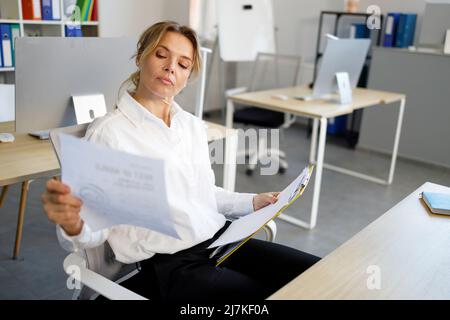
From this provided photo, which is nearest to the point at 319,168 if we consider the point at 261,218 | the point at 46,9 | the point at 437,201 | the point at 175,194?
the point at 437,201

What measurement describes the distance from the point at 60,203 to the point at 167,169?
334 millimetres

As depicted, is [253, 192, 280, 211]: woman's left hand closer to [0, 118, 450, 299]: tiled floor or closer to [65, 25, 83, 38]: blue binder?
[0, 118, 450, 299]: tiled floor

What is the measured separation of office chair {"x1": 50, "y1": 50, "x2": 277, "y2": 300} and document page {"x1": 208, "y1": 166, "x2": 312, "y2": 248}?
260mm

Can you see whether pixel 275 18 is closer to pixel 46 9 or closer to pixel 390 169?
pixel 390 169

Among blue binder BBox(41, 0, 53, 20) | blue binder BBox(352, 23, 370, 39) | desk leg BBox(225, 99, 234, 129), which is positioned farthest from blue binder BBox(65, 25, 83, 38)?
blue binder BBox(352, 23, 370, 39)

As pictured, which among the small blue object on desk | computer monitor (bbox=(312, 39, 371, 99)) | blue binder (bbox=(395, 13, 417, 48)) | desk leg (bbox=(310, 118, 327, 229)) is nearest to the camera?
the small blue object on desk

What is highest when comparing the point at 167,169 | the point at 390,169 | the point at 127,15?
the point at 127,15

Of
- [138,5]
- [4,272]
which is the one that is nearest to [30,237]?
[4,272]

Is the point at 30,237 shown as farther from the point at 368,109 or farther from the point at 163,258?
the point at 368,109

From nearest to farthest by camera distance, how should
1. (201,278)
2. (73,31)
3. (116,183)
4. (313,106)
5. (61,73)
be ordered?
(116,183) → (201,278) → (61,73) → (313,106) → (73,31)

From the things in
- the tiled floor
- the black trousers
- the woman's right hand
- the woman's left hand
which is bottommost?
the tiled floor

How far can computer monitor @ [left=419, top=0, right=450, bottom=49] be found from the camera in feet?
12.4

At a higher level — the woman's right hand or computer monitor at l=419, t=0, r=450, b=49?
computer monitor at l=419, t=0, r=450, b=49

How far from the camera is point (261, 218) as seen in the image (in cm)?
122
